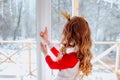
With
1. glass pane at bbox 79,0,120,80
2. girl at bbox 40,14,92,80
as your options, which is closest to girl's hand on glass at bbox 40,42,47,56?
girl at bbox 40,14,92,80

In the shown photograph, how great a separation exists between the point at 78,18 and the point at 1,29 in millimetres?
686

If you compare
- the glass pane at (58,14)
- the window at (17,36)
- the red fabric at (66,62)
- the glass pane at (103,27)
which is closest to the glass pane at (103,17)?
the glass pane at (103,27)

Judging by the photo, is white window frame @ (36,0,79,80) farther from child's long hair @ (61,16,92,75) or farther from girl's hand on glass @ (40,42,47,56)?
child's long hair @ (61,16,92,75)

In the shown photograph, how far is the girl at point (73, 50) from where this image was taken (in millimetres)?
1649

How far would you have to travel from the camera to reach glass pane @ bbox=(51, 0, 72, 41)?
184 cm

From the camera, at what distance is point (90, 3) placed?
1842mm

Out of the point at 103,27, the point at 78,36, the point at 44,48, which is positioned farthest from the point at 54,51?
the point at 103,27

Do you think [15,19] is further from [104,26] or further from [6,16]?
[104,26]

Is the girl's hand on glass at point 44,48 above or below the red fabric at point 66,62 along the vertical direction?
above

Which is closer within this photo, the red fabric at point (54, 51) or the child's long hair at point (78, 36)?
the child's long hair at point (78, 36)

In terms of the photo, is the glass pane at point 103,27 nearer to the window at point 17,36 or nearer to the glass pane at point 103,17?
the glass pane at point 103,17

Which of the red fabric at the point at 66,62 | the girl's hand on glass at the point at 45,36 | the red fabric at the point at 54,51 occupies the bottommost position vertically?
the red fabric at the point at 66,62

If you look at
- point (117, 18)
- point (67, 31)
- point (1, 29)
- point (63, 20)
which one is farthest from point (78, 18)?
point (1, 29)

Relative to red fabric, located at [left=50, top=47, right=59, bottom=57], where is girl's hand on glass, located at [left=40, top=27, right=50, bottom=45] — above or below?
above
